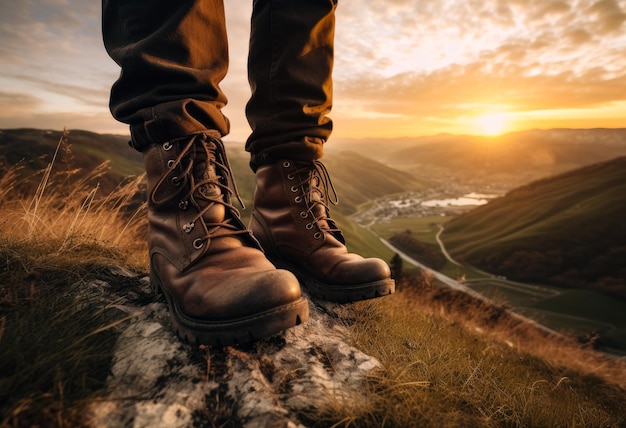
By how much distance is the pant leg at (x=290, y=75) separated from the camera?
2.36 m

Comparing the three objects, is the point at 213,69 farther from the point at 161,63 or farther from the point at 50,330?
the point at 50,330

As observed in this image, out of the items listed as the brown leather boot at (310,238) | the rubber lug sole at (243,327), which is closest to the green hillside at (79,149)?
the brown leather boot at (310,238)

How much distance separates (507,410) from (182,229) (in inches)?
77.5

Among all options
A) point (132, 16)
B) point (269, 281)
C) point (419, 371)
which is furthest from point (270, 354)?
point (132, 16)

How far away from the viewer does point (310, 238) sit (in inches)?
102

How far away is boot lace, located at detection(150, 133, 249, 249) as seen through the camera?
191 centimetres

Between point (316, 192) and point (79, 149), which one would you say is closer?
point (316, 192)

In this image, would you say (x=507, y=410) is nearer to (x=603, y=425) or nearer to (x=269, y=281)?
(x=603, y=425)

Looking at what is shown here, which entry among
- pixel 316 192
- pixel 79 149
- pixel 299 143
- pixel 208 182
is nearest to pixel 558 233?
pixel 316 192

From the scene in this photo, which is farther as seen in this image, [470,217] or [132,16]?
[470,217]

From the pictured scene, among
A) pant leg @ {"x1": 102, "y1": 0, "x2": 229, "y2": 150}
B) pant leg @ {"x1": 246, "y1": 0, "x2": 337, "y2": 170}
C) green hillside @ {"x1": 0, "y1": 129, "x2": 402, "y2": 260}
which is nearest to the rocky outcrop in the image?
pant leg @ {"x1": 102, "y1": 0, "x2": 229, "y2": 150}

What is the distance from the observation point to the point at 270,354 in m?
1.81

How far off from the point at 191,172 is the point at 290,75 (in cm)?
103

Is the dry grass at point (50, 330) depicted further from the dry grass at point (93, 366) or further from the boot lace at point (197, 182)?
the boot lace at point (197, 182)
